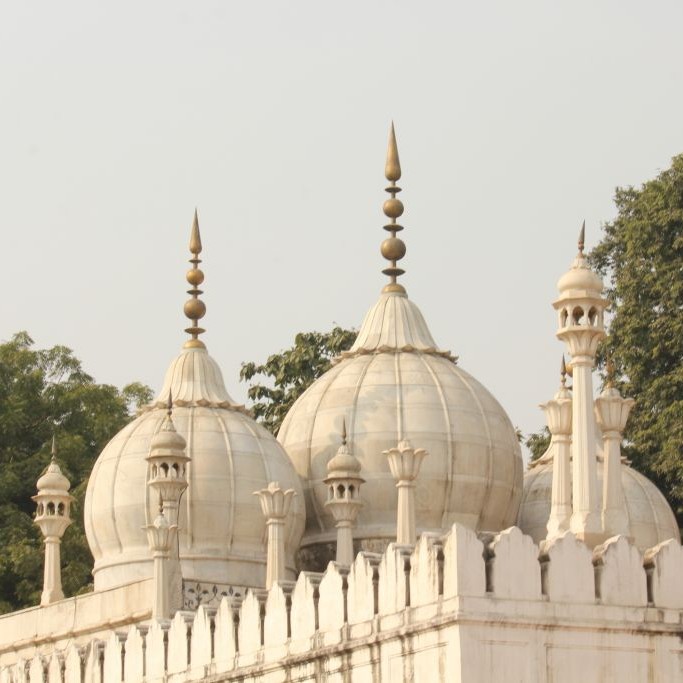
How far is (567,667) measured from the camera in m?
23.6

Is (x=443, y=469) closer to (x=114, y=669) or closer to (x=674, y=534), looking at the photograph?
(x=674, y=534)

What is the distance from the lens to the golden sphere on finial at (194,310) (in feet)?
131

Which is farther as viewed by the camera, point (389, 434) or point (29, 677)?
point (389, 434)

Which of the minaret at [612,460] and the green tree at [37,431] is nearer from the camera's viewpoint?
the minaret at [612,460]

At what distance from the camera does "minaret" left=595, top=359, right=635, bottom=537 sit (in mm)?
29141

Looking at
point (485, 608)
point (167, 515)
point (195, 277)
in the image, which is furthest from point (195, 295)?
point (485, 608)

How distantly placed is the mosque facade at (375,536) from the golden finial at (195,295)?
5 cm

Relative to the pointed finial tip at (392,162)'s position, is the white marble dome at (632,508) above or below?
below

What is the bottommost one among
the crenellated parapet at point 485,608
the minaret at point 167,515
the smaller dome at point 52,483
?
the crenellated parapet at point 485,608

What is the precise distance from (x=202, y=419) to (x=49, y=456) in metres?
13.9

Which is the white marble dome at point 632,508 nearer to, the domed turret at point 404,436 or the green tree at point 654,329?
the domed turret at point 404,436

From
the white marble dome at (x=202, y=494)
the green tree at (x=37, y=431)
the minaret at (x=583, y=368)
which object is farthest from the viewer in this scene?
the green tree at (x=37, y=431)

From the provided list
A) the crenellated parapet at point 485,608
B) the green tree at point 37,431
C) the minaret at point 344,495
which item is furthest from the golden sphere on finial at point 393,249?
the crenellated parapet at point 485,608

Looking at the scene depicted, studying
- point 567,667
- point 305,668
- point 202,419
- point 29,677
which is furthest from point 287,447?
point 567,667
